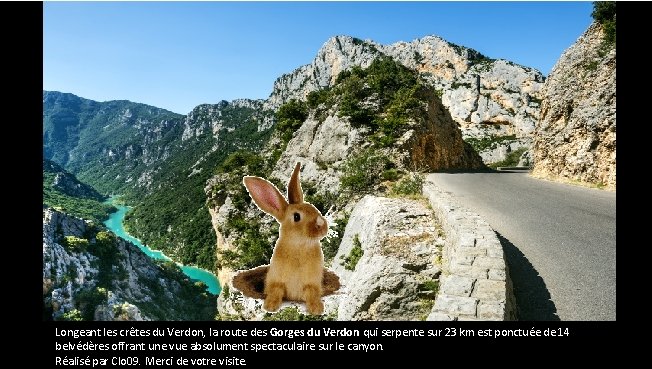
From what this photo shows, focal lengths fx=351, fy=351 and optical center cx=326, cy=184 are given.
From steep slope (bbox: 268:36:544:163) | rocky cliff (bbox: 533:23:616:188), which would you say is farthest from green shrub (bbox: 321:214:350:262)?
steep slope (bbox: 268:36:544:163)

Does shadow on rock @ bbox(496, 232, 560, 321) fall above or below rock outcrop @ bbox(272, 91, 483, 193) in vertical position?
below

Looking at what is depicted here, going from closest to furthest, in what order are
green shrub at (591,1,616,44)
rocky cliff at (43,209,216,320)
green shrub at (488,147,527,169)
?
green shrub at (591,1,616,44) < rocky cliff at (43,209,216,320) < green shrub at (488,147,527,169)

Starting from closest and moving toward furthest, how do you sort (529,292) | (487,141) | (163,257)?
(529,292) < (487,141) < (163,257)

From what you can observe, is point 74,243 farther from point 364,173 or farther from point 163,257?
point 163,257

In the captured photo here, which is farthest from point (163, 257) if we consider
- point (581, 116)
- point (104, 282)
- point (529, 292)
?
point (529, 292)

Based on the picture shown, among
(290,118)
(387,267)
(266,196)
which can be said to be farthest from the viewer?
(290,118)

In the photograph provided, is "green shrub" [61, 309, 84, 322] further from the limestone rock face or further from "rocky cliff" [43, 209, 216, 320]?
the limestone rock face
